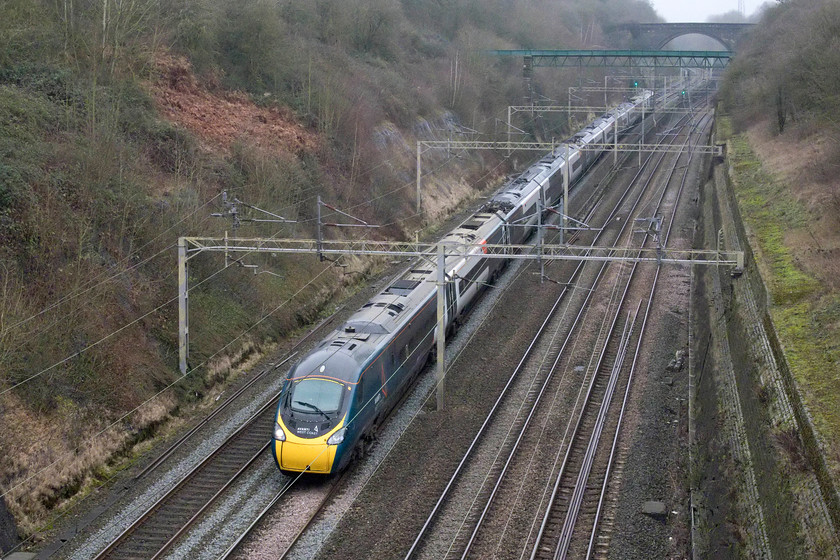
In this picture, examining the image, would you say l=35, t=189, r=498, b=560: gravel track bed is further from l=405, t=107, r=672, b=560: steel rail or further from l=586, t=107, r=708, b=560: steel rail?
l=586, t=107, r=708, b=560: steel rail

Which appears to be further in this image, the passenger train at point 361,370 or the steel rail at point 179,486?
the passenger train at point 361,370

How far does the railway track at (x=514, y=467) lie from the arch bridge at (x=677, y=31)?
261 feet

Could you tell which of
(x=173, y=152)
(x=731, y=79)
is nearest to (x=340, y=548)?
(x=173, y=152)

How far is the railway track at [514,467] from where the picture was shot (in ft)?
49.9

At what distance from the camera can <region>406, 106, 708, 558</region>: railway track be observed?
49.9 feet

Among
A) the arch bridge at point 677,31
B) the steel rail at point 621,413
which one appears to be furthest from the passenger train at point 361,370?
the arch bridge at point 677,31

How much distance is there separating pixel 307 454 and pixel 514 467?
4512 mm

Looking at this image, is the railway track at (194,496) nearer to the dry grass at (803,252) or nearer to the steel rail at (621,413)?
the steel rail at (621,413)

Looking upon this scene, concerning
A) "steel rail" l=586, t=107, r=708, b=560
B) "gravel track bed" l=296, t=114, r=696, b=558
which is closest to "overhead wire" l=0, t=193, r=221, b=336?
"gravel track bed" l=296, t=114, r=696, b=558

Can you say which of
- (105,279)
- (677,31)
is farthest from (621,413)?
(677,31)

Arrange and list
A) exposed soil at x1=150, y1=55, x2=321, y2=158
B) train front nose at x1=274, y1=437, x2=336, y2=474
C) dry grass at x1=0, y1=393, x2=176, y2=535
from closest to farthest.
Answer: dry grass at x1=0, y1=393, x2=176, y2=535 → train front nose at x1=274, y1=437, x2=336, y2=474 → exposed soil at x1=150, y1=55, x2=321, y2=158

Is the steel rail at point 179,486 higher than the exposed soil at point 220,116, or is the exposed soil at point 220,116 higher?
the exposed soil at point 220,116

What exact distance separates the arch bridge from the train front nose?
293ft

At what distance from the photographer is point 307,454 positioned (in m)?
16.8
